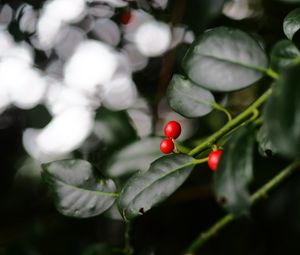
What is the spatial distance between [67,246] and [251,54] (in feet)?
3.93

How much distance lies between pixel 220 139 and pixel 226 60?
0.16 m

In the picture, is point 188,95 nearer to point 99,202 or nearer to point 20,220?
point 99,202

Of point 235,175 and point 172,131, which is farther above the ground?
point 235,175

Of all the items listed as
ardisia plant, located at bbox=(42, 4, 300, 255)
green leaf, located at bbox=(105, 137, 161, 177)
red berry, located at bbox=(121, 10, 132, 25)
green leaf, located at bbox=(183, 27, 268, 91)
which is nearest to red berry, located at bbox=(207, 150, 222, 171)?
ardisia plant, located at bbox=(42, 4, 300, 255)

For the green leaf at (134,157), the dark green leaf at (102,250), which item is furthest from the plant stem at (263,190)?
the green leaf at (134,157)

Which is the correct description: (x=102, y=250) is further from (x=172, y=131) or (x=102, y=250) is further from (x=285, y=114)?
(x=285, y=114)

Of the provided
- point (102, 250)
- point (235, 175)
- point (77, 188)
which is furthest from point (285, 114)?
point (102, 250)

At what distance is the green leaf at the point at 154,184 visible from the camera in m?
0.73

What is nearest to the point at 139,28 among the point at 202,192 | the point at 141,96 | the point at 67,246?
the point at 141,96

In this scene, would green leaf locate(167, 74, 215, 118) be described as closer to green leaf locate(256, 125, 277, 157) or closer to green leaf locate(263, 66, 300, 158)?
green leaf locate(256, 125, 277, 157)

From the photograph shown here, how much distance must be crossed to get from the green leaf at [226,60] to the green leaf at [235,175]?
11 centimetres

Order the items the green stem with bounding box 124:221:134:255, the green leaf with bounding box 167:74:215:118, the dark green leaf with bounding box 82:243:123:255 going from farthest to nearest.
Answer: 1. the dark green leaf with bounding box 82:243:123:255
2. the green stem with bounding box 124:221:134:255
3. the green leaf with bounding box 167:74:215:118

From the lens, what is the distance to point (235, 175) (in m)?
0.58

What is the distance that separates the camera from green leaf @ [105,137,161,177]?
1.44 m
